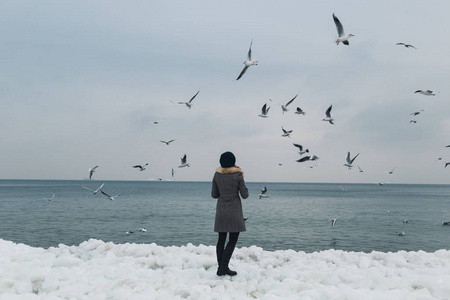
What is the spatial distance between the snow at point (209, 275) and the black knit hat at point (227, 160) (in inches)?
79.0

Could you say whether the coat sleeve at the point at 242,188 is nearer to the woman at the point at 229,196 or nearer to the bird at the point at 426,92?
the woman at the point at 229,196

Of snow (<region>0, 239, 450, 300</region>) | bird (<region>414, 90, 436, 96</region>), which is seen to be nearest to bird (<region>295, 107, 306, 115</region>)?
bird (<region>414, 90, 436, 96</region>)

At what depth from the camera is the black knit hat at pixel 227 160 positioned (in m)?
7.24

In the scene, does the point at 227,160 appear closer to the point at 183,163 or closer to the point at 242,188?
the point at 242,188

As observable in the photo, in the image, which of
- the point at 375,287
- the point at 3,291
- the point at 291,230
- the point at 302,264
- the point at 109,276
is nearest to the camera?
the point at 3,291

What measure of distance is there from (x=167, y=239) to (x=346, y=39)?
20363mm

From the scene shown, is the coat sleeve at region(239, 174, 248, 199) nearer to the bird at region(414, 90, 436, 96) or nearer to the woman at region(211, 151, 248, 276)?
the woman at region(211, 151, 248, 276)

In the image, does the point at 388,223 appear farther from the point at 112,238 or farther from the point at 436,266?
the point at 436,266

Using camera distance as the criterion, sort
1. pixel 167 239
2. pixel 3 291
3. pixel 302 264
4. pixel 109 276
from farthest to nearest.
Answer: pixel 167 239 < pixel 302 264 < pixel 109 276 < pixel 3 291

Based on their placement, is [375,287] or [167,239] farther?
[167,239]

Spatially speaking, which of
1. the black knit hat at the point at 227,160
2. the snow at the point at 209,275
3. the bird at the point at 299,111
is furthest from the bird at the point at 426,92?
the black knit hat at the point at 227,160


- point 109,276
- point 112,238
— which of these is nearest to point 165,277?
point 109,276

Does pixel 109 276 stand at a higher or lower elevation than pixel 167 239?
higher

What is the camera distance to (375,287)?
6.95 m
